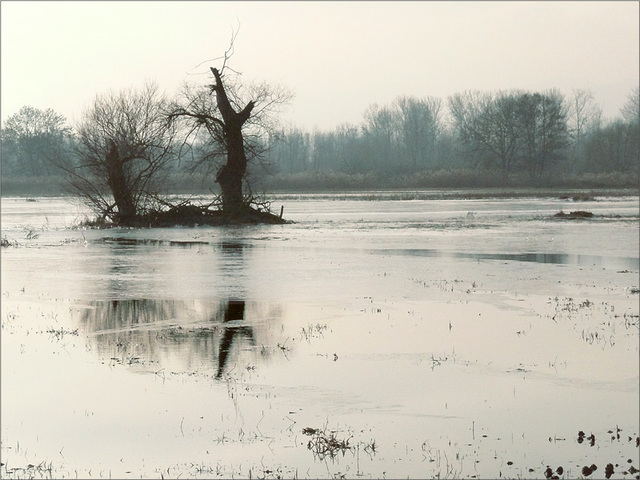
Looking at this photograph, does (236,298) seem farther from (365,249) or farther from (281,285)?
(365,249)

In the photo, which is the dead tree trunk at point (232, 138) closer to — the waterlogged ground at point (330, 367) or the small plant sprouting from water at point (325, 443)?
the waterlogged ground at point (330, 367)

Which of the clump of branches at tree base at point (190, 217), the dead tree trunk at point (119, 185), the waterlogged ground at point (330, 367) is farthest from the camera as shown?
the clump of branches at tree base at point (190, 217)

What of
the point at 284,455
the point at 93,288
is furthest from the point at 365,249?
the point at 284,455

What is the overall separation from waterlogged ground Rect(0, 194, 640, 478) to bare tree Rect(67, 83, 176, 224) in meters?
19.5

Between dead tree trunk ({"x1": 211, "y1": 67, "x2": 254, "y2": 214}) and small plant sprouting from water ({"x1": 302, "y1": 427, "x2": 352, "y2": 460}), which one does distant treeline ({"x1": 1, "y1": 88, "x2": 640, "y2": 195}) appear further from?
small plant sprouting from water ({"x1": 302, "y1": 427, "x2": 352, "y2": 460})

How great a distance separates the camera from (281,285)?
2017 cm

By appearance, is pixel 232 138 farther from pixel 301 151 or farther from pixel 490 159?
pixel 301 151

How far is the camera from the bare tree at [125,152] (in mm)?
43875

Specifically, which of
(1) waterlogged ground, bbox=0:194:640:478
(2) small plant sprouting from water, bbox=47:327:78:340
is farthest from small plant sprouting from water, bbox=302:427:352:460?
(2) small plant sprouting from water, bbox=47:327:78:340

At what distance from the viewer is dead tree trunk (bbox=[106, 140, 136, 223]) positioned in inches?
1719

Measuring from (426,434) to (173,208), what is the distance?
36.7 m

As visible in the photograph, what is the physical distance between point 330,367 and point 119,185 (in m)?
34.4

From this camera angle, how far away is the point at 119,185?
44375 mm

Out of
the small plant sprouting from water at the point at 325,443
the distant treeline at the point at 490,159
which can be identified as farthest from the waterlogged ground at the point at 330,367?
the distant treeline at the point at 490,159
